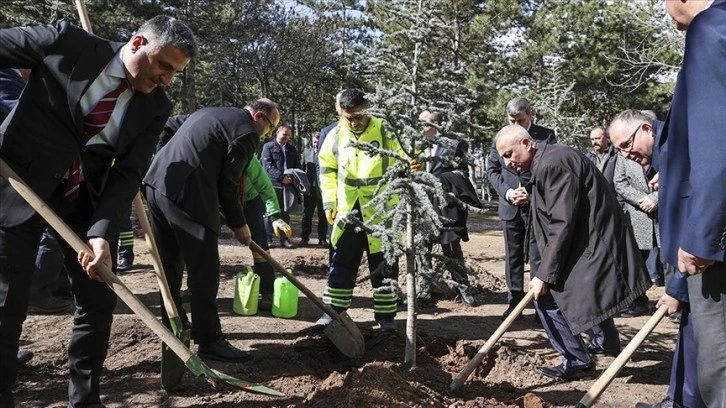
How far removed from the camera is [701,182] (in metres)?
2.35

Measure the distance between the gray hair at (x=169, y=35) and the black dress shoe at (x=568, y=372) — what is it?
3203 millimetres

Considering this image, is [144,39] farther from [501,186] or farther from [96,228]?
[501,186]

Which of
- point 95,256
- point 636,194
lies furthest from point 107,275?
point 636,194

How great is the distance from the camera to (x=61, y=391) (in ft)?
12.4

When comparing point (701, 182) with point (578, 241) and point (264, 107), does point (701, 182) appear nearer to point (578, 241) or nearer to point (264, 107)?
point (578, 241)

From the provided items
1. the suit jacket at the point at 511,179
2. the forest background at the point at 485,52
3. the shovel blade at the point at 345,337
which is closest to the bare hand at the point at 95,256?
the shovel blade at the point at 345,337

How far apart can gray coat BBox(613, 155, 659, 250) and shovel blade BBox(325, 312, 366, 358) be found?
3.51 m

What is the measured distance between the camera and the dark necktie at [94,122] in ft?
10.3

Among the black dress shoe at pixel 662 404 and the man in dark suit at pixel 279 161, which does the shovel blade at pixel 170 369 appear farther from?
the man in dark suit at pixel 279 161

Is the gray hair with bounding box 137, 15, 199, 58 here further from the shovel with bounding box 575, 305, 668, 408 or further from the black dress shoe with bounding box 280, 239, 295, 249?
the black dress shoe with bounding box 280, 239, 295, 249

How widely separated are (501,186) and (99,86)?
4160 mm

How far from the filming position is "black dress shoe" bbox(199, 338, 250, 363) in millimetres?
4348

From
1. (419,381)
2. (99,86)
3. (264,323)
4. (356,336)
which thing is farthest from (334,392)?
(264,323)

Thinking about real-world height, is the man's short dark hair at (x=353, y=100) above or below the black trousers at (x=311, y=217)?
above
